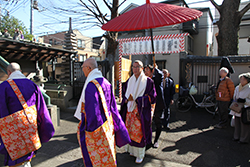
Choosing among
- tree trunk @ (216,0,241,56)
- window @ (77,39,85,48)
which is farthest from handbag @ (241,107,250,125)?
window @ (77,39,85,48)

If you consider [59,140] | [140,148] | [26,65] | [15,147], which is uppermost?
[26,65]

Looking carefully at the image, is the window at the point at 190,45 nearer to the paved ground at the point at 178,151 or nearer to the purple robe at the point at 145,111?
the paved ground at the point at 178,151

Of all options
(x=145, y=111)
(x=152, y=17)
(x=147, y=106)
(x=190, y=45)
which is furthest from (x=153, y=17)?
(x=190, y=45)

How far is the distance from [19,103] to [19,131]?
399 millimetres

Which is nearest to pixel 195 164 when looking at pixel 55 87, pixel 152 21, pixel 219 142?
pixel 219 142

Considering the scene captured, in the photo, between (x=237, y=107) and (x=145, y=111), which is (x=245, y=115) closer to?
(x=237, y=107)

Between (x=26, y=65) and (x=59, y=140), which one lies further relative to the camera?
(x=26, y=65)

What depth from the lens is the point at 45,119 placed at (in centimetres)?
260

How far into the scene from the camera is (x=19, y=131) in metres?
2.42

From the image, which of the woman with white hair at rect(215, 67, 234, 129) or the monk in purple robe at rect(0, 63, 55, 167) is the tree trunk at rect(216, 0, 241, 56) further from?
the monk in purple robe at rect(0, 63, 55, 167)

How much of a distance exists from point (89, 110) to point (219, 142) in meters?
3.74

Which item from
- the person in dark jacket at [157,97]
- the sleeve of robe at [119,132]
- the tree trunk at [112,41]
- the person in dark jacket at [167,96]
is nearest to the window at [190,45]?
the tree trunk at [112,41]

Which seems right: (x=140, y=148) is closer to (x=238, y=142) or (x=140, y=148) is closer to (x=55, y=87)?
(x=238, y=142)

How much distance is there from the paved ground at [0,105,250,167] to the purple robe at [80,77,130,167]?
3.61 feet
